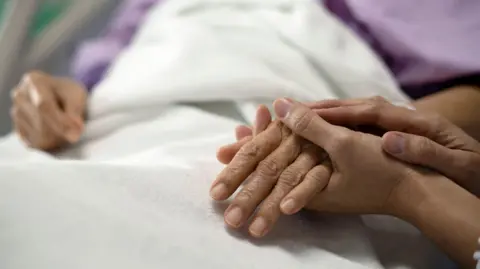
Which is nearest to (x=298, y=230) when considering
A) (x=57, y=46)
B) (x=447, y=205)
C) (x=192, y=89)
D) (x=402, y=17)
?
(x=447, y=205)

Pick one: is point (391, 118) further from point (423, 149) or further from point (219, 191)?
point (219, 191)

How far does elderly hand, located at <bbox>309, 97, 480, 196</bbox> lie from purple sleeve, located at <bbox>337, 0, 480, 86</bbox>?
0.75ft

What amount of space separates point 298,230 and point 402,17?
43cm

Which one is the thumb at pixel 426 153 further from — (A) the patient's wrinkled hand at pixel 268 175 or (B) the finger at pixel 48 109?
(B) the finger at pixel 48 109

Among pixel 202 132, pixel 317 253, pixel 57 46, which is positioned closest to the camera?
pixel 317 253

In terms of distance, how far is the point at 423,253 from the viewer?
26.1 inches

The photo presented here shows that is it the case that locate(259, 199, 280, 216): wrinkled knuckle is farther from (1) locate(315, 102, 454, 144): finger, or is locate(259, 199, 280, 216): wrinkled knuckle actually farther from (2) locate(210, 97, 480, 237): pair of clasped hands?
(1) locate(315, 102, 454, 144): finger

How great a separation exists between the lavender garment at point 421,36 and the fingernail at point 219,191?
0.43 metres

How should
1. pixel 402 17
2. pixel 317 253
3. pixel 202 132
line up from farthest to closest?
1. pixel 402 17
2. pixel 202 132
3. pixel 317 253

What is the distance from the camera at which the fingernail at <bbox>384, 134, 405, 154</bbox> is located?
1.98 ft

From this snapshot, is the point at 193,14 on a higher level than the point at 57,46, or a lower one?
higher

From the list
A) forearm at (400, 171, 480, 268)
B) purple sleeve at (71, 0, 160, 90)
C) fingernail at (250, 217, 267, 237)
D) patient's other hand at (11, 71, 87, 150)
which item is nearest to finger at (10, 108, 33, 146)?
patient's other hand at (11, 71, 87, 150)

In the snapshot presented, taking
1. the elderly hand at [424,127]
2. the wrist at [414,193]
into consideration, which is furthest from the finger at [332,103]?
the wrist at [414,193]

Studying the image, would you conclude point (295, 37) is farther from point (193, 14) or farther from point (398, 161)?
point (398, 161)
